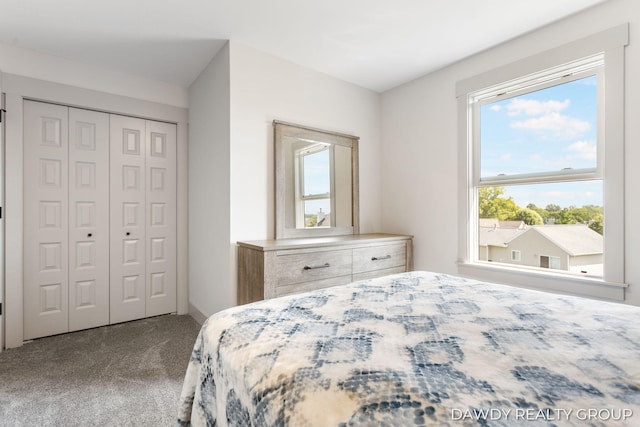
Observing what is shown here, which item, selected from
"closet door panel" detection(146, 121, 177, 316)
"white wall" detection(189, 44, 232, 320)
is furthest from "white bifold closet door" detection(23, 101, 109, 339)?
"white wall" detection(189, 44, 232, 320)

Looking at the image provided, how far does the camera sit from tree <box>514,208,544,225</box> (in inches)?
96.1

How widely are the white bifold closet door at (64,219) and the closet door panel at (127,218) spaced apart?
2.6 inches

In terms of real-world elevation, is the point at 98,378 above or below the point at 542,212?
below

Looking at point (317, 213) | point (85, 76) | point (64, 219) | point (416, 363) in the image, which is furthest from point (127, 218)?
point (416, 363)

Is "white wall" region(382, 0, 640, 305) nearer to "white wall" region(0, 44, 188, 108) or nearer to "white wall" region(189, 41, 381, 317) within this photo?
"white wall" region(189, 41, 381, 317)

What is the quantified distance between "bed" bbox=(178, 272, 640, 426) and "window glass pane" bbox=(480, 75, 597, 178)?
1480 mm

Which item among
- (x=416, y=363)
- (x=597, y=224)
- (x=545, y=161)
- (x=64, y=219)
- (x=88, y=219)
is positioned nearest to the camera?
(x=416, y=363)

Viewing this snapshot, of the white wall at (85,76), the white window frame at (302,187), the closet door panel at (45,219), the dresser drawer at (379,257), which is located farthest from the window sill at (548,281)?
the closet door panel at (45,219)

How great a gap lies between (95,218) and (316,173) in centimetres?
218

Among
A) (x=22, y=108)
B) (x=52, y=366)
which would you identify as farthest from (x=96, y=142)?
(x=52, y=366)

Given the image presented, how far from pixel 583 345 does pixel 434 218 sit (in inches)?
87.3

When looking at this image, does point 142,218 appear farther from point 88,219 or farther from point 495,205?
point 495,205

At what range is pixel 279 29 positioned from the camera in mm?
2320

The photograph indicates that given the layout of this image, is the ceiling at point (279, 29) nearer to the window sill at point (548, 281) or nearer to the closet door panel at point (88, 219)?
the closet door panel at point (88, 219)
